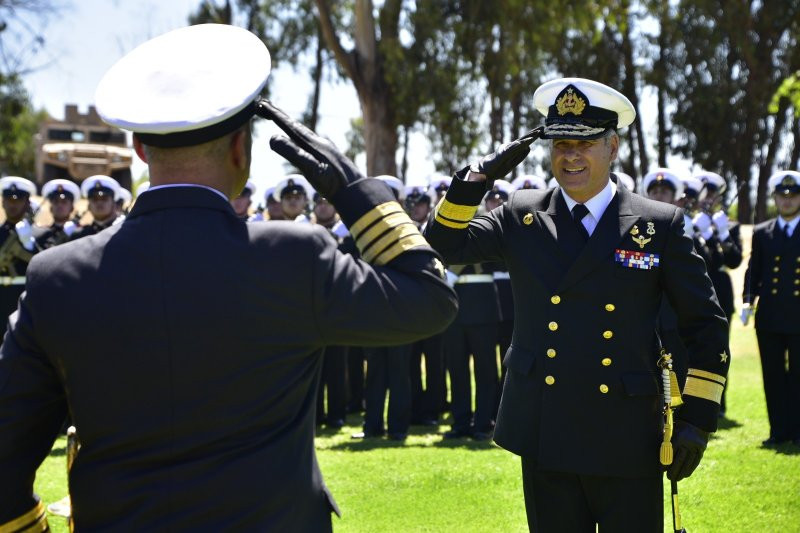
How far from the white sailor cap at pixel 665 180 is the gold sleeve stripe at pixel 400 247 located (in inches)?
324

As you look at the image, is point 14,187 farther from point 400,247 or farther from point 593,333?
point 400,247

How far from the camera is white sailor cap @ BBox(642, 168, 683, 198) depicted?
1025 centimetres

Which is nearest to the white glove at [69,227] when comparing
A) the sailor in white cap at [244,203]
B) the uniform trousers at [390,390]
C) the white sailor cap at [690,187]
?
the sailor in white cap at [244,203]

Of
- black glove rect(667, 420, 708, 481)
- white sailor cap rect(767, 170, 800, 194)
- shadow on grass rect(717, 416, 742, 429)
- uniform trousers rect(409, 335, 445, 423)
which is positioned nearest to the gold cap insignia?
black glove rect(667, 420, 708, 481)

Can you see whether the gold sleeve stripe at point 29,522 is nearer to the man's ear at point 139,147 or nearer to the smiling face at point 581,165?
the man's ear at point 139,147

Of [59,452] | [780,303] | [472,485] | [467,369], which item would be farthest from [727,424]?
[59,452]

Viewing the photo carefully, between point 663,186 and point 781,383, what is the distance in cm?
221

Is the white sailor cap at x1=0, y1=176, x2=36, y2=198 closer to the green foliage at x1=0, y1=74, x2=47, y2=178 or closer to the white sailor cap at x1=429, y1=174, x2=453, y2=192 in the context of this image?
the white sailor cap at x1=429, y1=174, x2=453, y2=192

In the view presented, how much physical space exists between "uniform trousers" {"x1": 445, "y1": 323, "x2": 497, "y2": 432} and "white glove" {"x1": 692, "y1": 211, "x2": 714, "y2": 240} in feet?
7.70

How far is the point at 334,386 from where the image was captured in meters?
11.1

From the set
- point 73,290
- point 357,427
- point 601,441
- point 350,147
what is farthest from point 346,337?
point 350,147

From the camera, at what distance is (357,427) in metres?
11.0

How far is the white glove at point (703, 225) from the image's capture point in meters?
10.5

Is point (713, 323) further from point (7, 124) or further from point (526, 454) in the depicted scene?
point (7, 124)
